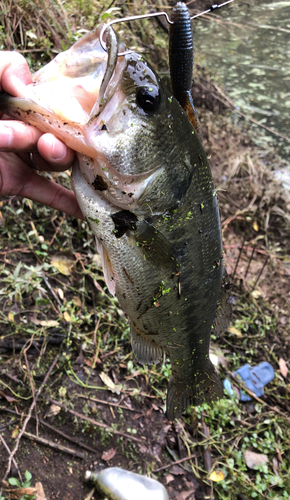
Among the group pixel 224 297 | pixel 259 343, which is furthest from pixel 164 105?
pixel 259 343

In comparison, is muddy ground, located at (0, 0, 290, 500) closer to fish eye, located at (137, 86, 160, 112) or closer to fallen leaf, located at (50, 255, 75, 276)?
fallen leaf, located at (50, 255, 75, 276)

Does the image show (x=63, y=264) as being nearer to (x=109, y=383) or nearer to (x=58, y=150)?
(x=109, y=383)

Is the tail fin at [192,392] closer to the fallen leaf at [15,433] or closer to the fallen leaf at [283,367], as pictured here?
the fallen leaf at [15,433]

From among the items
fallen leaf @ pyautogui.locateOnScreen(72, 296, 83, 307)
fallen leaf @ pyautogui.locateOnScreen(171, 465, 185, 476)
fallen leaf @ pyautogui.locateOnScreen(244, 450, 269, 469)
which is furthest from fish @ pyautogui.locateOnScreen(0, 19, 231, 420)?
fallen leaf @ pyautogui.locateOnScreen(244, 450, 269, 469)

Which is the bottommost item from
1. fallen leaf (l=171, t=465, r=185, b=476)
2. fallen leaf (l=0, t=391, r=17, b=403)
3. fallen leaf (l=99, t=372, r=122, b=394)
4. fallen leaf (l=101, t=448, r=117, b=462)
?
fallen leaf (l=171, t=465, r=185, b=476)

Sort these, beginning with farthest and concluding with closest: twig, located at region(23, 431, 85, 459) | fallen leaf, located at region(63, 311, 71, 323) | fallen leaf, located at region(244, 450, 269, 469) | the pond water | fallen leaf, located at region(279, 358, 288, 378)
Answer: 1. the pond water
2. fallen leaf, located at region(279, 358, 288, 378)
3. fallen leaf, located at region(244, 450, 269, 469)
4. fallen leaf, located at region(63, 311, 71, 323)
5. twig, located at region(23, 431, 85, 459)

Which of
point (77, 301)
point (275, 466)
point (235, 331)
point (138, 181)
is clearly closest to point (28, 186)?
point (138, 181)
